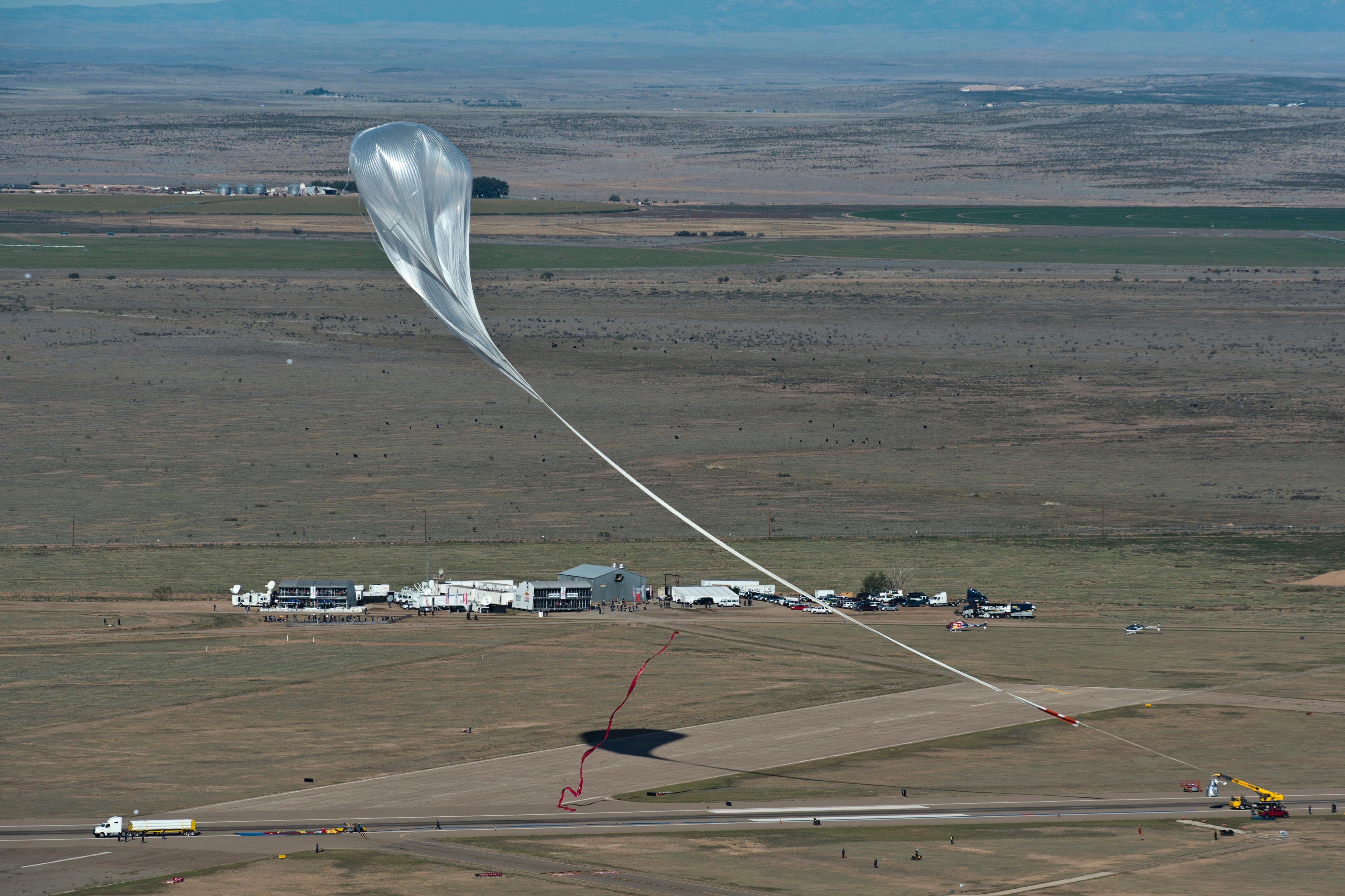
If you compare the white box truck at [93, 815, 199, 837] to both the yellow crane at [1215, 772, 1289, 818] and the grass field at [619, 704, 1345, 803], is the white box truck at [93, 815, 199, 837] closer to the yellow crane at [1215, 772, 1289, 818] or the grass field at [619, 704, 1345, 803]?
the grass field at [619, 704, 1345, 803]

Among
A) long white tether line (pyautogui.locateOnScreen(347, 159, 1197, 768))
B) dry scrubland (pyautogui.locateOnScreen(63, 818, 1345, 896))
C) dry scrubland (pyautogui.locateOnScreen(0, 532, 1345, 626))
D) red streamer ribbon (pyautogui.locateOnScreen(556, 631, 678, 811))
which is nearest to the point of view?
long white tether line (pyautogui.locateOnScreen(347, 159, 1197, 768))

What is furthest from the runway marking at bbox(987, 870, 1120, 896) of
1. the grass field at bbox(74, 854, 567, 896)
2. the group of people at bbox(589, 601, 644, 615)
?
the group of people at bbox(589, 601, 644, 615)

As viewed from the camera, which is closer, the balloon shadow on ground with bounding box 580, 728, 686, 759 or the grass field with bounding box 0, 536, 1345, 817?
the grass field with bounding box 0, 536, 1345, 817

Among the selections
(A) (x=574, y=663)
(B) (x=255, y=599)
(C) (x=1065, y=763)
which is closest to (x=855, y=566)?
(A) (x=574, y=663)

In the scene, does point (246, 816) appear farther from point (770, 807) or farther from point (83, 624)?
point (83, 624)

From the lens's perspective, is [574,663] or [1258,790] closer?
[1258,790]

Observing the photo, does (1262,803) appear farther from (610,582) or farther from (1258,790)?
(610,582)

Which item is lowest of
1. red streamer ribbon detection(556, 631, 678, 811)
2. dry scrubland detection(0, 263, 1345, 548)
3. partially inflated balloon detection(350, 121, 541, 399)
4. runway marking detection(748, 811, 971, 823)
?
red streamer ribbon detection(556, 631, 678, 811)
